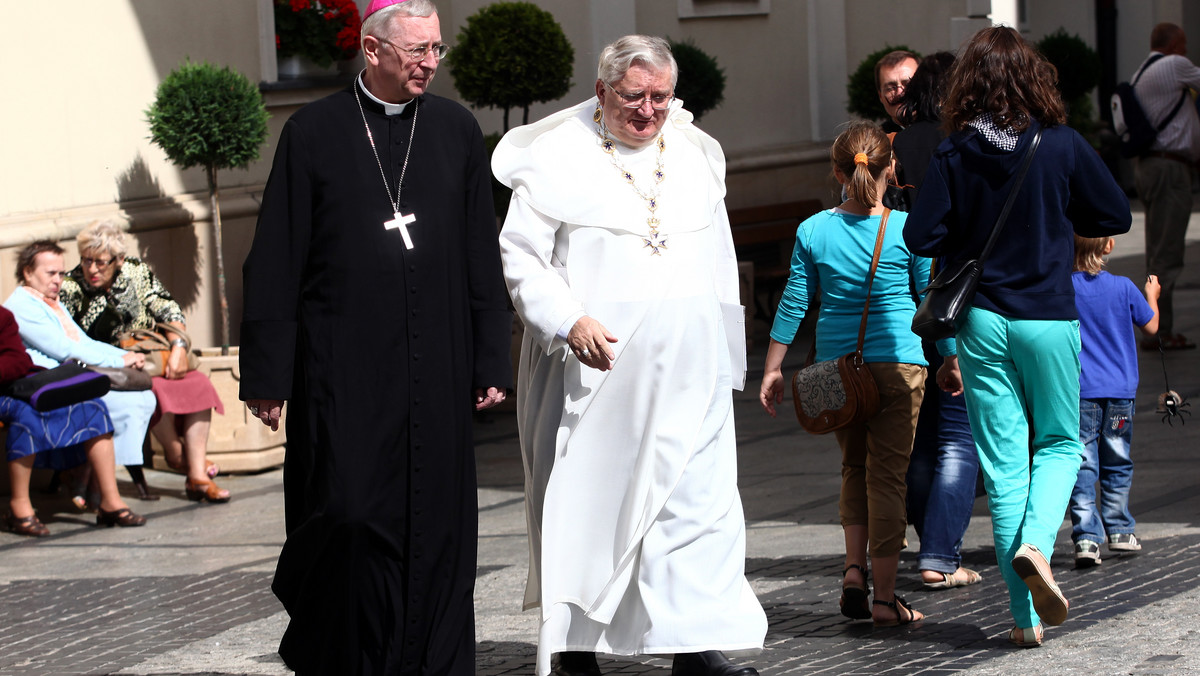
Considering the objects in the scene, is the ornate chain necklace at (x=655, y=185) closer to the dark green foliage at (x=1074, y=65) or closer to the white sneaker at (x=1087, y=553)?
the white sneaker at (x=1087, y=553)

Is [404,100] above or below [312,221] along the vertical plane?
above

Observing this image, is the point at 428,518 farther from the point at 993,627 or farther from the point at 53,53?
the point at 53,53

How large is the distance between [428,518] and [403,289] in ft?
2.06

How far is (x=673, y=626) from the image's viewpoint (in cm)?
505

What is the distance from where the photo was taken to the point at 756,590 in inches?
261

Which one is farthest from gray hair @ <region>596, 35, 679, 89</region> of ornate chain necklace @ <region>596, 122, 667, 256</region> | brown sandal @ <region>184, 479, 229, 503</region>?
brown sandal @ <region>184, 479, 229, 503</region>

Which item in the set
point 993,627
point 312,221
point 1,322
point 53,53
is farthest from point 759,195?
point 312,221

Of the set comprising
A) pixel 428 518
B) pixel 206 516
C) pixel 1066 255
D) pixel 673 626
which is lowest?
pixel 206 516

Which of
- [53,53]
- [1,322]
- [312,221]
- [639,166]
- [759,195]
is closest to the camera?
[312,221]

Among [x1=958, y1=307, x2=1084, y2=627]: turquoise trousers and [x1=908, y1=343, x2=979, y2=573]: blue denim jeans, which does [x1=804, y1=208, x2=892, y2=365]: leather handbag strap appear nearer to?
[x1=958, y1=307, x2=1084, y2=627]: turquoise trousers

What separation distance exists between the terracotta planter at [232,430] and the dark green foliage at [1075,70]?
14.0 meters

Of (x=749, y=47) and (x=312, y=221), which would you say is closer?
(x=312, y=221)

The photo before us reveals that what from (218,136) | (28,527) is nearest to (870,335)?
(28,527)

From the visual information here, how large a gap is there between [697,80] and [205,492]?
22.0ft
